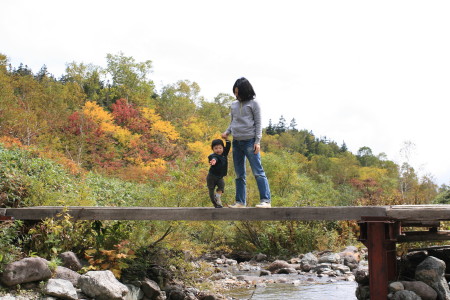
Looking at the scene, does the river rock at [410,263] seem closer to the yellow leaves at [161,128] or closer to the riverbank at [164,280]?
the riverbank at [164,280]

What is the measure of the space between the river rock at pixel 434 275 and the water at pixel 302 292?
8.18 feet

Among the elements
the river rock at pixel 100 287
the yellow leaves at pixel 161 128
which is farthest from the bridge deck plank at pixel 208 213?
the yellow leaves at pixel 161 128

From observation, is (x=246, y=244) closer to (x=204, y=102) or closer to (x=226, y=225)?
(x=226, y=225)

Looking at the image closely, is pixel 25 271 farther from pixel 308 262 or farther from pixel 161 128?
pixel 161 128

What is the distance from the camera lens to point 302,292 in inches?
395

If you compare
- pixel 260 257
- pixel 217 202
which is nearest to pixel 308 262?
pixel 260 257

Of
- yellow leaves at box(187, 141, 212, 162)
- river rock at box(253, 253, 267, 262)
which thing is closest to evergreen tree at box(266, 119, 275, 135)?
yellow leaves at box(187, 141, 212, 162)

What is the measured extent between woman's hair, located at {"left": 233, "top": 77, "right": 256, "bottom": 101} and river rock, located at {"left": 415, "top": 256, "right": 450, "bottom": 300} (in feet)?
11.5

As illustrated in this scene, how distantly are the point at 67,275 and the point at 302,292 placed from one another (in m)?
4.98

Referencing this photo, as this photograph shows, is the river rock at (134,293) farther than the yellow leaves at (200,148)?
No

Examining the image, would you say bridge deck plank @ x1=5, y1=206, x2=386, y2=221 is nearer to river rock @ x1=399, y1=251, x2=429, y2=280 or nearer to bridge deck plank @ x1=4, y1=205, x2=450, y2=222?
bridge deck plank @ x1=4, y1=205, x2=450, y2=222

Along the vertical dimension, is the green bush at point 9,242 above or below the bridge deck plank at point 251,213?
below

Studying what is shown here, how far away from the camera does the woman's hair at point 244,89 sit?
702cm

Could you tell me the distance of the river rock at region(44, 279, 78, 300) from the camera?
647 centimetres
